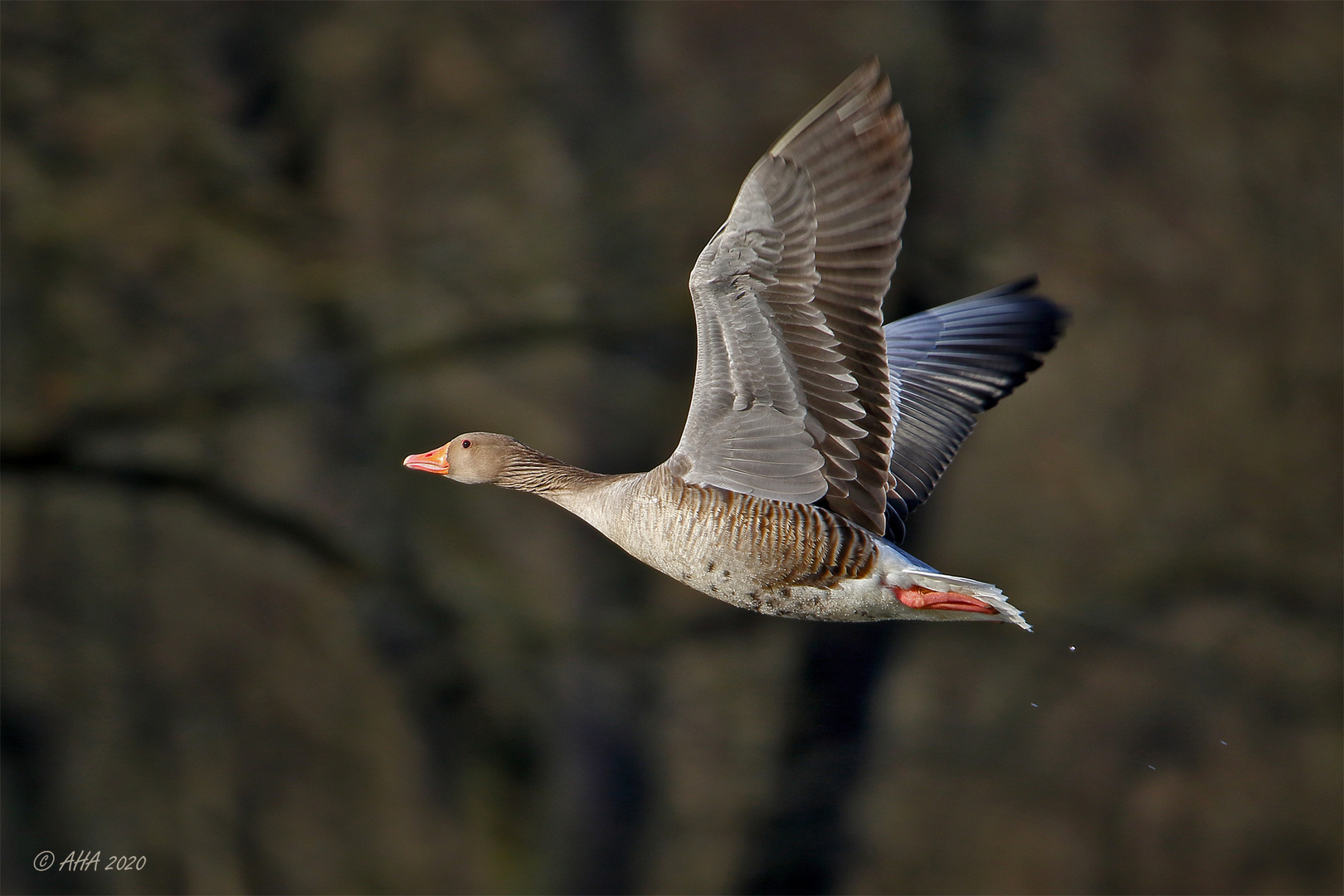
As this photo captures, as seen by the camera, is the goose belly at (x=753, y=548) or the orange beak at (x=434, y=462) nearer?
the goose belly at (x=753, y=548)

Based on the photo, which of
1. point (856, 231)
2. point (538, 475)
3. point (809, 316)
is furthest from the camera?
point (538, 475)

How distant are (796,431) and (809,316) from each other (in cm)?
32

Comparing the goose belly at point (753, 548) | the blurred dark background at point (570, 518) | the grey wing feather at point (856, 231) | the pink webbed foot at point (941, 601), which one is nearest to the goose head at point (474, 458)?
the goose belly at point (753, 548)

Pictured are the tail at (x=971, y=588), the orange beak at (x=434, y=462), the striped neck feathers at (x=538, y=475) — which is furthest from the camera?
the orange beak at (x=434, y=462)

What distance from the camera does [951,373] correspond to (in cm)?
305

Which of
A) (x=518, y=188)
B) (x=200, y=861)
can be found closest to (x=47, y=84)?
(x=518, y=188)

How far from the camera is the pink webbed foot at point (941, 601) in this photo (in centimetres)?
228

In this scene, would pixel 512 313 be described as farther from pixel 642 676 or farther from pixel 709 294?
pixel 709 294

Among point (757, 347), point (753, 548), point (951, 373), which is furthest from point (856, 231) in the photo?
point (951, 373)

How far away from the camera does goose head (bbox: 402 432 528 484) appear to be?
2.68m

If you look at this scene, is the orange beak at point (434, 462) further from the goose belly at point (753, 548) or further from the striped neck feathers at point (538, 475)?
the goose belly at point (753, 548)

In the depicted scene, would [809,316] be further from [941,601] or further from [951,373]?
[951,373]

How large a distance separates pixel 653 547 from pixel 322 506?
11.7 ft

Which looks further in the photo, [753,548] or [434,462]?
[434,462]
